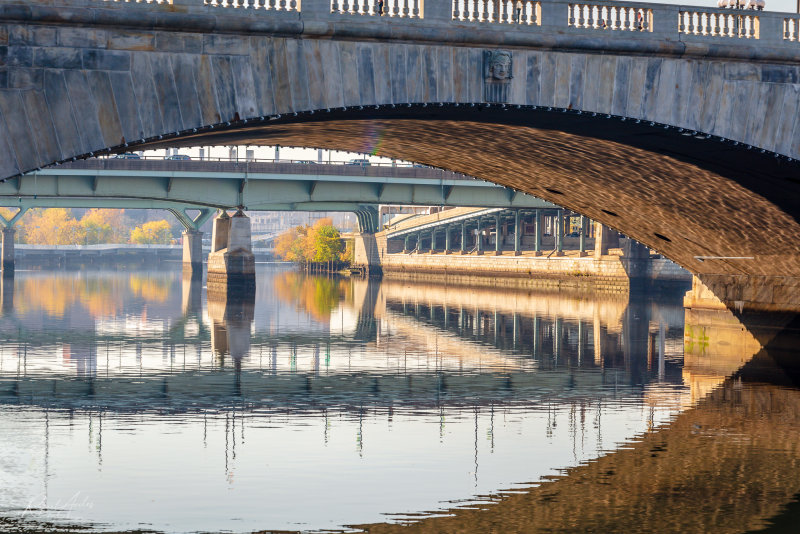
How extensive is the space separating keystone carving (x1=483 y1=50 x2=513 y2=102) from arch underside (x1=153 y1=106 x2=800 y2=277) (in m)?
0.74

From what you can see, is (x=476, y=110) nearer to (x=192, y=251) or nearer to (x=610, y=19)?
(x=610, y=19)

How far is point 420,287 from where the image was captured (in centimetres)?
9469

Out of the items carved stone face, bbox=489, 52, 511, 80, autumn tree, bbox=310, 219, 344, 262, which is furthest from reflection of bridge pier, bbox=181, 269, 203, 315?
carved stone face, bbox=489, 52, 511, 80

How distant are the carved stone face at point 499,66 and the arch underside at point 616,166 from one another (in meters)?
1.06

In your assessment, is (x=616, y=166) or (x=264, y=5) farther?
(x=616, y=166)

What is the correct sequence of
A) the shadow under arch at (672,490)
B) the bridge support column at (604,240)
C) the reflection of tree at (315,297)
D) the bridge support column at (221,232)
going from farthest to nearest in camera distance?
1. the bridge support column at (221,232)
2. the bridge support column at (604,240)
3. the reflection of tree at (315,297)
4. the shadow under arch at (672,490)

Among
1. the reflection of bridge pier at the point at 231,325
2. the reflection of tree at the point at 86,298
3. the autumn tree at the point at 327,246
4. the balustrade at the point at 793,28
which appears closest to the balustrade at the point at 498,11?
the balustrade at the point at 793,28

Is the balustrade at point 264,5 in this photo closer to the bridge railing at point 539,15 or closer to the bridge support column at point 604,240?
the bridge railing at point 539,15

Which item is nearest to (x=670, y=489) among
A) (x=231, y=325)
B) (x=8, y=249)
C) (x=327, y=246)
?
(x=231, y=325)

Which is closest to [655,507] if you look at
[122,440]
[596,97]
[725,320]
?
[122,440]

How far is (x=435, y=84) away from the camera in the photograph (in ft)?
83.5

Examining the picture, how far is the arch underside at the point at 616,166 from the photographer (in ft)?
95.1

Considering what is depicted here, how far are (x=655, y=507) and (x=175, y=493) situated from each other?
745 cm

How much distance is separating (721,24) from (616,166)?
6.73m
